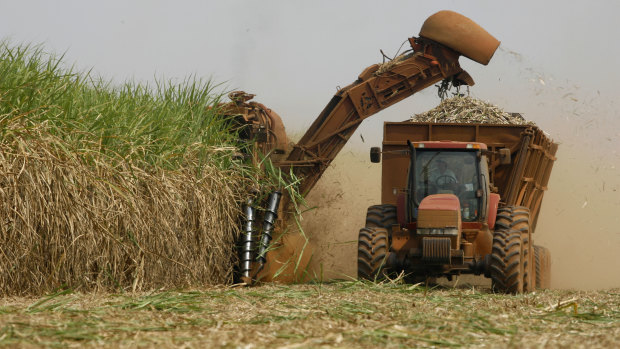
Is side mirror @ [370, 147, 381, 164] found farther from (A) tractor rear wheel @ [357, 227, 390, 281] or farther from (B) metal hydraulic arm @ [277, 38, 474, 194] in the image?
(B) metal hydraulic arm @ [277, 38, 474, 194]

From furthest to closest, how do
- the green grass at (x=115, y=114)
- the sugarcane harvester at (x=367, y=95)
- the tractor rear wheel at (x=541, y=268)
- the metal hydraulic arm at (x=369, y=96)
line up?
the metal hydraulic arm at (x=369, y=96)
the tractor rear wheel at (x=541, y=268)
the sugarcane harvester at (x=367, y=95)
the green grass at (x=115, y=114)

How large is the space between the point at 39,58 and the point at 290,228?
3.77 meters

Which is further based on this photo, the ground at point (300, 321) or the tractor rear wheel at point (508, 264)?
the tractor rear wheel at point (508, 264)

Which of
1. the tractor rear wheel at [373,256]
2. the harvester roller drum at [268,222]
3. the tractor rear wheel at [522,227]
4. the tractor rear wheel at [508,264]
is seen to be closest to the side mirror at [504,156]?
the tractor rear wheel at [522,227]

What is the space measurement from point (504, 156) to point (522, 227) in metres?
0.88

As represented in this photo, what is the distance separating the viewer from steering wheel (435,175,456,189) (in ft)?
33.8

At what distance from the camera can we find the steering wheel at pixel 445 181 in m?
10.3

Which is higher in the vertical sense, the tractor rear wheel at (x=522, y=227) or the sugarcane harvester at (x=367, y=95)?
the sugarcane harvester at (x=367, y=95)

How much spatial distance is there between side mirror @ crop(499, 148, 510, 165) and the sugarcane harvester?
83.8 inches

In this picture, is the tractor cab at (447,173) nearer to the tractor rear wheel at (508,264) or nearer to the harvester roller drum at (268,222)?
the tractor rear wheel at (508,264)

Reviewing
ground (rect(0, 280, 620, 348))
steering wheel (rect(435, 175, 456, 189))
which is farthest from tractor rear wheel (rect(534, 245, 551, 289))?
ground (rect(0, 280, 620, 348))

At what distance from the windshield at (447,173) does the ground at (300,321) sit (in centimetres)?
195

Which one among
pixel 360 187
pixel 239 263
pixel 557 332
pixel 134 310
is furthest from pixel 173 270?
pixel 360 187

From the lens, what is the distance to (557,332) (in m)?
5.96
